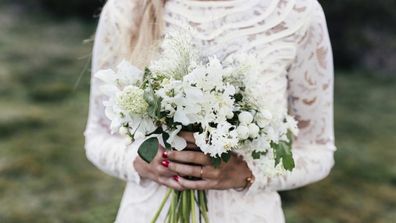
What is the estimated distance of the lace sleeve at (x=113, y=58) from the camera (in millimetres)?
2117

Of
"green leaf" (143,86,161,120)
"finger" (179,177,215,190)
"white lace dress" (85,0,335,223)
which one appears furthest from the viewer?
"white lace dress" (85,0,335,223)

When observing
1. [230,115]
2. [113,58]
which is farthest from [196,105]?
[113,58]

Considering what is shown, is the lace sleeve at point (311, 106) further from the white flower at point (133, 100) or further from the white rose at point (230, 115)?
the white flower at point (133, 100)

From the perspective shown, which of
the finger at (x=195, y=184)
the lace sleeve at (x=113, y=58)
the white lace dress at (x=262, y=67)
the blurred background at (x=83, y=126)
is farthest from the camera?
the blurred background at (x=83, y=126)

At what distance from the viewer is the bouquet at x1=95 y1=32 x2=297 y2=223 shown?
5.38ft

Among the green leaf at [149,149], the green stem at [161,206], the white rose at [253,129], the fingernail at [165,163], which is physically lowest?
the green stem at [161,206]

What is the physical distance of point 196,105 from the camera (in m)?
1.63

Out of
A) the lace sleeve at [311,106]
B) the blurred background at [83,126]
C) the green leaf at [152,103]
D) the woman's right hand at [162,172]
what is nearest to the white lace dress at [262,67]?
the lace sleeve at [311,106]

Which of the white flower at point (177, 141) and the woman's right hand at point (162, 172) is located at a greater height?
the white flower at point (177, 141)

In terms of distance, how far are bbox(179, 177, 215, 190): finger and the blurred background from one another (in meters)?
1.01

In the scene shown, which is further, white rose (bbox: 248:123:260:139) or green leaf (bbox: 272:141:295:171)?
green leaf (bbox: 272:141:295:171)

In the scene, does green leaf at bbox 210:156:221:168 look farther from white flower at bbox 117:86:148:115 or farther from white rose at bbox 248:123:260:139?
white flower at bbox 117:86:148:115

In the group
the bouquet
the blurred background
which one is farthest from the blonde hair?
the blurred background

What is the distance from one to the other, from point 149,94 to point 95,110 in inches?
24.2
